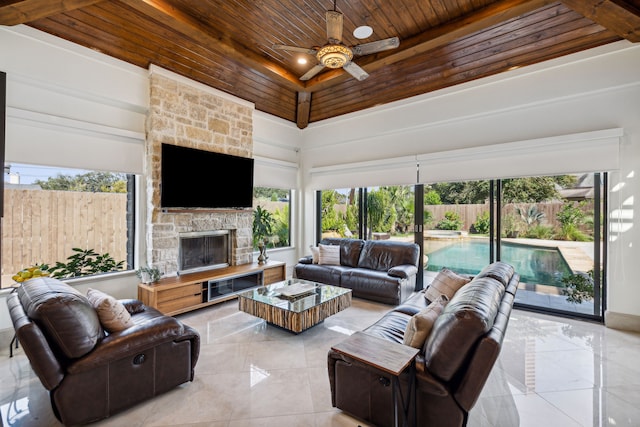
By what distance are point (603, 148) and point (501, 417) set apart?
3.57m

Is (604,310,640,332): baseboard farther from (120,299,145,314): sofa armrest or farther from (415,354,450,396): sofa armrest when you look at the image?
(120,299,145,314): sofa armrest

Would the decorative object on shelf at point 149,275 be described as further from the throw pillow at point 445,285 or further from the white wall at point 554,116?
the white wall at point 554,116

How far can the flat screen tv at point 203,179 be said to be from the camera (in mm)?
4309

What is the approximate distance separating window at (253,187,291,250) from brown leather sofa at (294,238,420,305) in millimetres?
1083

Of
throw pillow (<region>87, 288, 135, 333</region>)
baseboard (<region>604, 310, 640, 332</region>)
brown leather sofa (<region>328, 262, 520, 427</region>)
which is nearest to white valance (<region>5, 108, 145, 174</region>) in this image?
throw pillow (<region>87, 288, 135, 333</region>)

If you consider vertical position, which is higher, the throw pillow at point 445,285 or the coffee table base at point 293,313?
the throw pillow at point 445,285

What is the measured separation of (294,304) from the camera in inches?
135

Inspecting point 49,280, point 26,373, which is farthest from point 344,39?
point 26,373

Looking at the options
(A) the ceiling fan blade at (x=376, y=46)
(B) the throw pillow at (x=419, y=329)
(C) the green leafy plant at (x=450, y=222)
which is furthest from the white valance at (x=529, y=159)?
(B) the throw pillow at (x=419, y=329)

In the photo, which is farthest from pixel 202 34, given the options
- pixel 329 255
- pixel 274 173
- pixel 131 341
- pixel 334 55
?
pixel 329 255

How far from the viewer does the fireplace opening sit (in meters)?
4.66

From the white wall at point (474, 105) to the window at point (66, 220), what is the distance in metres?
0.32

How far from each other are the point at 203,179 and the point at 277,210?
7.17ft

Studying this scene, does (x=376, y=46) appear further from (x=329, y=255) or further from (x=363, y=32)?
(x=329, y=255)
